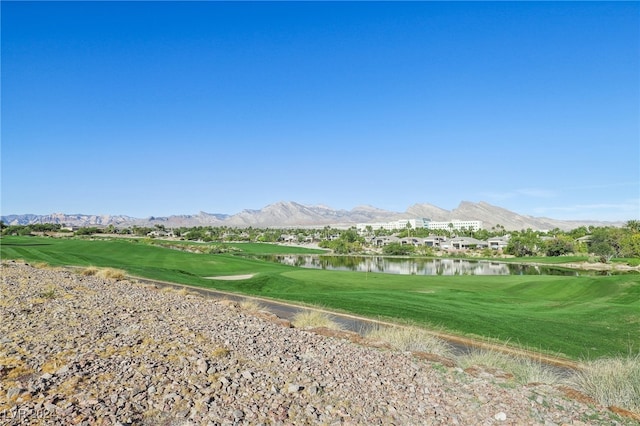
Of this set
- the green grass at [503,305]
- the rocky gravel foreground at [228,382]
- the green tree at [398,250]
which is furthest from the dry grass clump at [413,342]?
the green tree at [398,250]

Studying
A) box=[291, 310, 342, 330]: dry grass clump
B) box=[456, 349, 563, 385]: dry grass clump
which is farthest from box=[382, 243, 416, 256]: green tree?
box=[456, 349, 563, 385]: dry grass clump

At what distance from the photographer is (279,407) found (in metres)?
5.73

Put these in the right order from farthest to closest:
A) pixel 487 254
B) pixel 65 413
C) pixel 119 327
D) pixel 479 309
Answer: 1. pixel 487 254
2. pixel 479 309
3. pixel 119 327
4. pixel 65 413

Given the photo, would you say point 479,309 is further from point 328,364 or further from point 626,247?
point 626,247

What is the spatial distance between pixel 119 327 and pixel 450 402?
7.28m

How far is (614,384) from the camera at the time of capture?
22.5ft

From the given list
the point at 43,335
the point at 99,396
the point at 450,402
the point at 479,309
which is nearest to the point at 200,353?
the point at 99,396

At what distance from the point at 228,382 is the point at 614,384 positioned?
251 inches

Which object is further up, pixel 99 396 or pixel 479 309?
pixel 99 396

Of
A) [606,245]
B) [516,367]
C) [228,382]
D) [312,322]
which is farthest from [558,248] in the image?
[228,382]

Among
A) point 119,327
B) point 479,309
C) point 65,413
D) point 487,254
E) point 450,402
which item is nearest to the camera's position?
point 65,413

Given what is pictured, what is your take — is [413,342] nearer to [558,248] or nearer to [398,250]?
[398,250]

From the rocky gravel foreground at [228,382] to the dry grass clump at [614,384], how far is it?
72 centimetres

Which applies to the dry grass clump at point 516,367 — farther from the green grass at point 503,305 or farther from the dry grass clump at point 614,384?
the green grass at point 503,305
